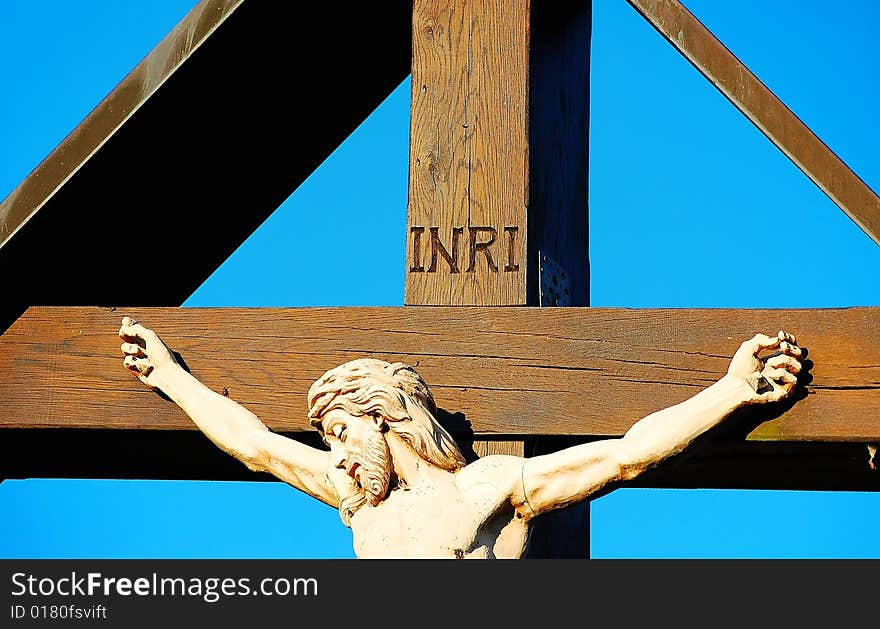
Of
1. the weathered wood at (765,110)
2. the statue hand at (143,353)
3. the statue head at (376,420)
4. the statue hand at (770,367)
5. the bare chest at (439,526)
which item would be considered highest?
the weathered wood at (765,110)

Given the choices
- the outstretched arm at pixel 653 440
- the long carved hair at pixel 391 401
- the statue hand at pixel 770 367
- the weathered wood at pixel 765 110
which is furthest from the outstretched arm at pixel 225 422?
the weathered wood at pixel 765 110

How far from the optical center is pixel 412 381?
16.4ft

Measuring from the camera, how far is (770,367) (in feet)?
16.3

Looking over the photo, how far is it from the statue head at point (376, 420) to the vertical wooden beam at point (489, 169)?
28 cm

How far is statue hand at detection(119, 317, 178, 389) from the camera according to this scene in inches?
212

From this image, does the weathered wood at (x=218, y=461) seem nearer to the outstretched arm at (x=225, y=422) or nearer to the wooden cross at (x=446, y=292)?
the wooden cross at (x=446, y=292)

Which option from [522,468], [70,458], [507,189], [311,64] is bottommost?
[522,468]

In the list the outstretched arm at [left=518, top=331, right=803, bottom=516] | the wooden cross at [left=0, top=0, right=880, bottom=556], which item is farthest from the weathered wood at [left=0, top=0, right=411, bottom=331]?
the outstretched arm at [left=518, top=331, right=803, bottom=516]

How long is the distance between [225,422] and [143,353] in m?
0.35

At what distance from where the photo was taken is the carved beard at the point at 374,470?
488 centimetres

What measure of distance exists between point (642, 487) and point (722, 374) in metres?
0.83

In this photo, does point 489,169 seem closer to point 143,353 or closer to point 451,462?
point 451,462
